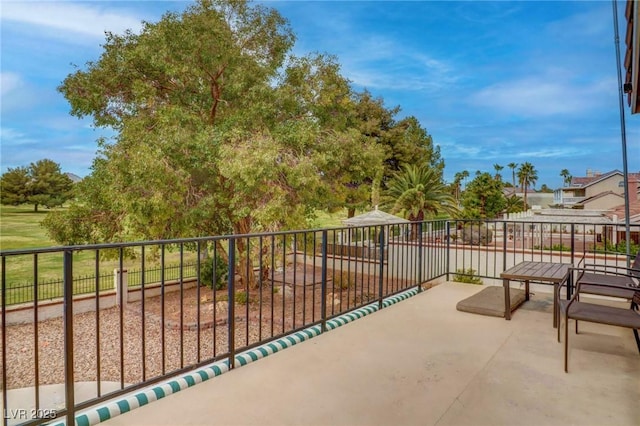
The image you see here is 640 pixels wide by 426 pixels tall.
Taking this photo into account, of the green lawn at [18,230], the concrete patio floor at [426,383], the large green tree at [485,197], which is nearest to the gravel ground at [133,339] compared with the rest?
the concrete patio floor at [426,383]

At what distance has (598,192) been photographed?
31.5 meters

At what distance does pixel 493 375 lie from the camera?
2.31 metres

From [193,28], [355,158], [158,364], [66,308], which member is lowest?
[158,364]

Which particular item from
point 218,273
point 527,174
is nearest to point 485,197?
point 218,273

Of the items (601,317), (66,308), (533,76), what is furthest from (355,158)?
(533,76)

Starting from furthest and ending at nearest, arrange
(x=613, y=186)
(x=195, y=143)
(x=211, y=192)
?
(x=613, y=186), (x=211, y=192), (x=195, y=143)

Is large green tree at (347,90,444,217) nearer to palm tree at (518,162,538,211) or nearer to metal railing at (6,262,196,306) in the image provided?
metal railing at (6,262,196,306)

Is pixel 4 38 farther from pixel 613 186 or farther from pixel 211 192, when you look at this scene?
pixel 613 186

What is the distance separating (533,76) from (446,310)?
732 inches

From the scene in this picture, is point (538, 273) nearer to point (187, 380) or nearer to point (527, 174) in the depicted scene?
point (187, 380)

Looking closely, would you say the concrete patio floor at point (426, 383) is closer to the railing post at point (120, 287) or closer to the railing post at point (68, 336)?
the railing post at point (68, 336)

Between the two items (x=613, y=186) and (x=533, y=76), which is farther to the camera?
(x=613, y=186)

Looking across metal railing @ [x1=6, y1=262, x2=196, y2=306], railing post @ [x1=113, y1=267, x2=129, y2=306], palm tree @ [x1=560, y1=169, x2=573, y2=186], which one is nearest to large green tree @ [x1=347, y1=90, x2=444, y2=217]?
metal railing @ [x1=6, y1=262, x2=196, y2=306]

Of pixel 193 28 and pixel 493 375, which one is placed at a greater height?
pixel 193 28
